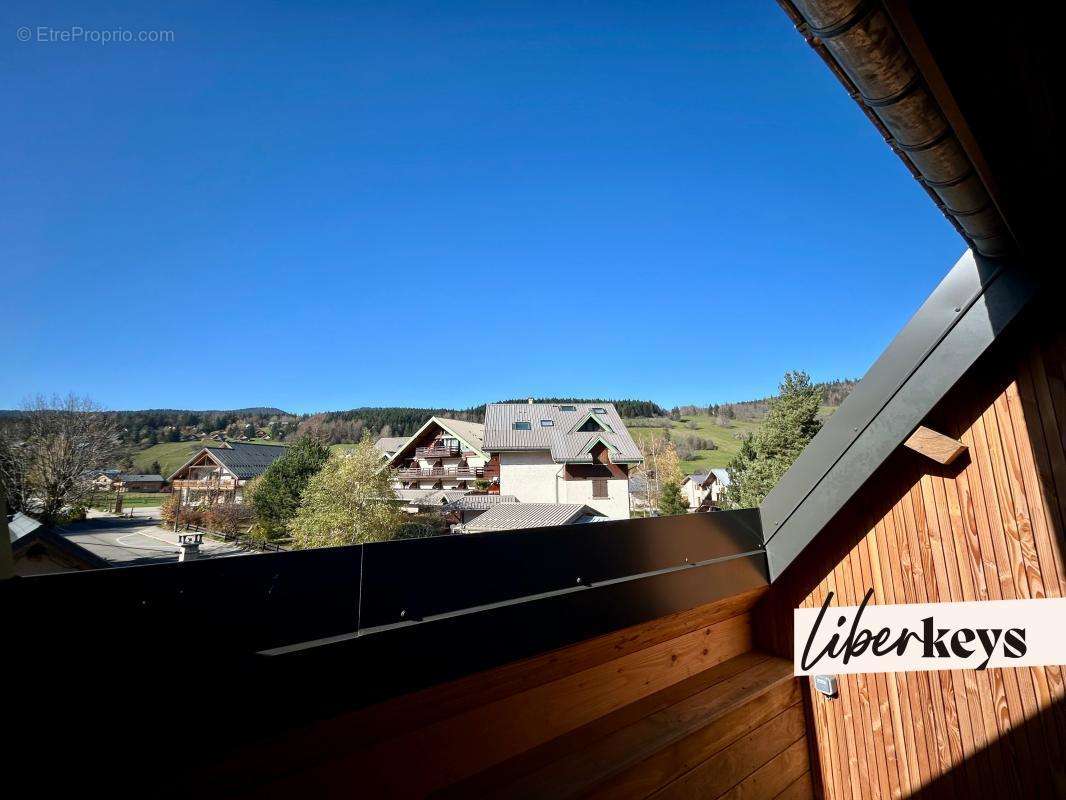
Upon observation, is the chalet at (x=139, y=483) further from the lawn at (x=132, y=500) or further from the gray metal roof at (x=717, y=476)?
the gray metal roof at (x=717, y=476)

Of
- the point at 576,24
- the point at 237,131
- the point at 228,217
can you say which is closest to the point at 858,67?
the point at 576,24

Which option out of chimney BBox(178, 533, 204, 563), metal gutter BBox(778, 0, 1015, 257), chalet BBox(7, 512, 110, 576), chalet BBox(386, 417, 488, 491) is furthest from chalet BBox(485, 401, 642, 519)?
chalet BBox(7, 512, 110, 576)

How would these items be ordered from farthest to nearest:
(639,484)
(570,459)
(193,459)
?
(639,484) < (570,459) < (193,459)

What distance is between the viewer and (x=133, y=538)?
1.44 meters

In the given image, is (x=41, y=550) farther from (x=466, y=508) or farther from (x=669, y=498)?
(x=669, y=498)

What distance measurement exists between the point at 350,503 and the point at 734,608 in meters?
3.39

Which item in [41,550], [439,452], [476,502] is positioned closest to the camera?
[41,550]

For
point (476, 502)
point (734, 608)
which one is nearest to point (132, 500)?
point (734, 608)

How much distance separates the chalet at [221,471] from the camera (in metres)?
2.11

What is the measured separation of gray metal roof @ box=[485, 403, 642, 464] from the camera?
5914 mm

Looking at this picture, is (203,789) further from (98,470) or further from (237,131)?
(237,131)

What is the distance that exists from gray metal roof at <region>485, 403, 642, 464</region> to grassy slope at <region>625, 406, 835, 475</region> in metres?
0.37

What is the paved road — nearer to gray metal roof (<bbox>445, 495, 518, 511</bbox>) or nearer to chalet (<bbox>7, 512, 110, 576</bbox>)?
chalet (<bbox>7, 512, 110, 576</bbox>)

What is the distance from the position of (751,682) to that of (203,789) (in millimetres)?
1263
